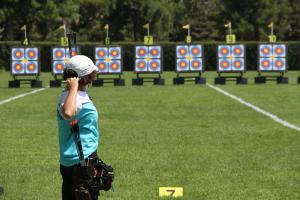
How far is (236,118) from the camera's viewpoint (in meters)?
20.3

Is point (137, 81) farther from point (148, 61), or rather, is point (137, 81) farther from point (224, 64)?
point (224, 64)

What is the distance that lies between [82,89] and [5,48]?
2234 inches

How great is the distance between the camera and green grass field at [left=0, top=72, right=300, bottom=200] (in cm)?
1049

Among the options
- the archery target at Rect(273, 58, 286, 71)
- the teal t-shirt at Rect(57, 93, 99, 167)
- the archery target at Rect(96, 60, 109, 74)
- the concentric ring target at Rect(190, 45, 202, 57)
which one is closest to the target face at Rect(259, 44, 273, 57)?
the archery target at Rect(273, 58, 286, 71)

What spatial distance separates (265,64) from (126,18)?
38.4 metres

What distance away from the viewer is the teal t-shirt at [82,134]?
21.8ft

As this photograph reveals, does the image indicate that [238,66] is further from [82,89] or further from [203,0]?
[203,0]

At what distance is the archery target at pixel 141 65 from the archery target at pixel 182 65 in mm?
1483

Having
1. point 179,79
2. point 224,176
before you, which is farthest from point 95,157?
point 179,79

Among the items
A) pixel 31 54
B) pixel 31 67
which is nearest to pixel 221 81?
pixel 31 67

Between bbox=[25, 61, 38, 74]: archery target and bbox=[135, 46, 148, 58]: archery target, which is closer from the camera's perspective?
bbox=[25, 61, 38, 74]: archery target

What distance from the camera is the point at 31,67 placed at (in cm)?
3975

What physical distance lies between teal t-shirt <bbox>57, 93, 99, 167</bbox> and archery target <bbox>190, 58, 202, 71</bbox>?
112ft

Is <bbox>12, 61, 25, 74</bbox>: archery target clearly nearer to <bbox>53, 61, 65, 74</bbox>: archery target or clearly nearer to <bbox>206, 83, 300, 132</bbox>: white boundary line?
<bbox>53, 61, 65, 74</bbox>: archery target
